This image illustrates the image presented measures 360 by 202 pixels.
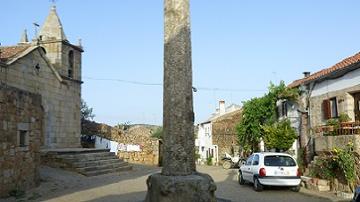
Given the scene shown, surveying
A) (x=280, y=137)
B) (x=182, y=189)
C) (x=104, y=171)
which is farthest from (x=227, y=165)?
(x=182, y=189)

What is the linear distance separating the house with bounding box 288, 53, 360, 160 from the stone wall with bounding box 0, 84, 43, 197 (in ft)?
36.9

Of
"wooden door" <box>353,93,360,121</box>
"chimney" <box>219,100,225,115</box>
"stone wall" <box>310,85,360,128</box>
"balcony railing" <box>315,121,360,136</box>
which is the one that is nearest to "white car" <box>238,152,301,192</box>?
"balcony railing" <box>315,121,360,136</box>

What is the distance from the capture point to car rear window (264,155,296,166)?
16250 mm

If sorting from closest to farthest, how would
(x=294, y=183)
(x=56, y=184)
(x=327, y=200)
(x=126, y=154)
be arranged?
(x=327, y=200) → (x=294, y=183) → (x=56, y=184) → (x=126, y=154)

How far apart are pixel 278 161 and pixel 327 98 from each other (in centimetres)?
559

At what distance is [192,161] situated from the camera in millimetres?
7652

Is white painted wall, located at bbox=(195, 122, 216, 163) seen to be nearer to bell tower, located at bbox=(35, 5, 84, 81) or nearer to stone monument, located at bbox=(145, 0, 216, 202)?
bell tower, located at bbox=(35, 5, 84, 81)

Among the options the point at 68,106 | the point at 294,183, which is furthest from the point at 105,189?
the point at 68,106

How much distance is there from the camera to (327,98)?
20344 mm

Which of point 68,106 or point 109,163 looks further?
point 68,106

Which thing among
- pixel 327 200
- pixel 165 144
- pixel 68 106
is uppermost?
pixel 68 106

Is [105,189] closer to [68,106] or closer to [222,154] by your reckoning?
[68,106]

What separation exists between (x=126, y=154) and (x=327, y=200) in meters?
24.8

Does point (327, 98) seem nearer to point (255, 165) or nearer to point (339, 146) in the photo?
point (339, 146)
